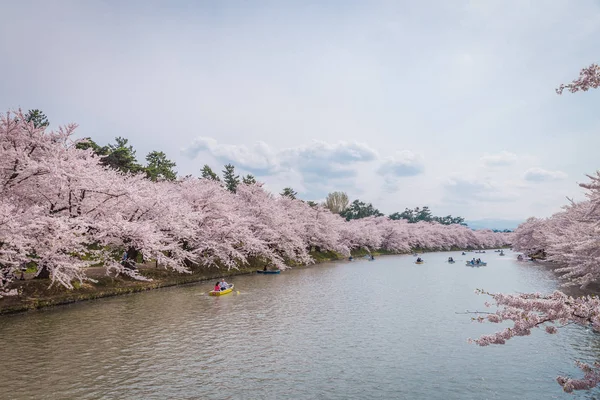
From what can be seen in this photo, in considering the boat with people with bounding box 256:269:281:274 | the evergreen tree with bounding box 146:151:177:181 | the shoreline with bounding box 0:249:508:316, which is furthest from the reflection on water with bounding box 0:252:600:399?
the evergreen tree with bounding box 146:151:177:181

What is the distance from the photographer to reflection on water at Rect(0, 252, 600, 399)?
41.0 feet

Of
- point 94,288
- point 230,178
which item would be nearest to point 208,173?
point 230,178

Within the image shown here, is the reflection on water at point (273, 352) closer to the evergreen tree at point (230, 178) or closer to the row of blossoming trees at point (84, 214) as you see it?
the row of blossoming trees at point (84, 214)

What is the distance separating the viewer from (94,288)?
2853 centimetres

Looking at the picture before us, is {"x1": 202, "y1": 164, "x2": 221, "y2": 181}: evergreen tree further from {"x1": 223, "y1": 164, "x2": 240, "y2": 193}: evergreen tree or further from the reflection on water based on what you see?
the reflection on water

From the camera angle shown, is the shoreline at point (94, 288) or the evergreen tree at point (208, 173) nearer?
the shoreline at point (94, 288)

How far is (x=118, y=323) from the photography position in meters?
21.0

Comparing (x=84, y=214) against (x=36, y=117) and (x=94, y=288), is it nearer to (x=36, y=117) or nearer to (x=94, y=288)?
(x=94, y=288)

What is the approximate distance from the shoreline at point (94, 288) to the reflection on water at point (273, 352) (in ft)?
3.65

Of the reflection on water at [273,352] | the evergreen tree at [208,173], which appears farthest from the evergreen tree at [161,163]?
the reflection on water at [273,352]

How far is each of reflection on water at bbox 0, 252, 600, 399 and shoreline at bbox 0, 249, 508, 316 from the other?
1112mm

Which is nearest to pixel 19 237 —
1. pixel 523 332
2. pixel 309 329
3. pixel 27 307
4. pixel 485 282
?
pixel 27 307

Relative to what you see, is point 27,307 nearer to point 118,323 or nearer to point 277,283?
point 118,323

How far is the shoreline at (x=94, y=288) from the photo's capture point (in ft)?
77.1
